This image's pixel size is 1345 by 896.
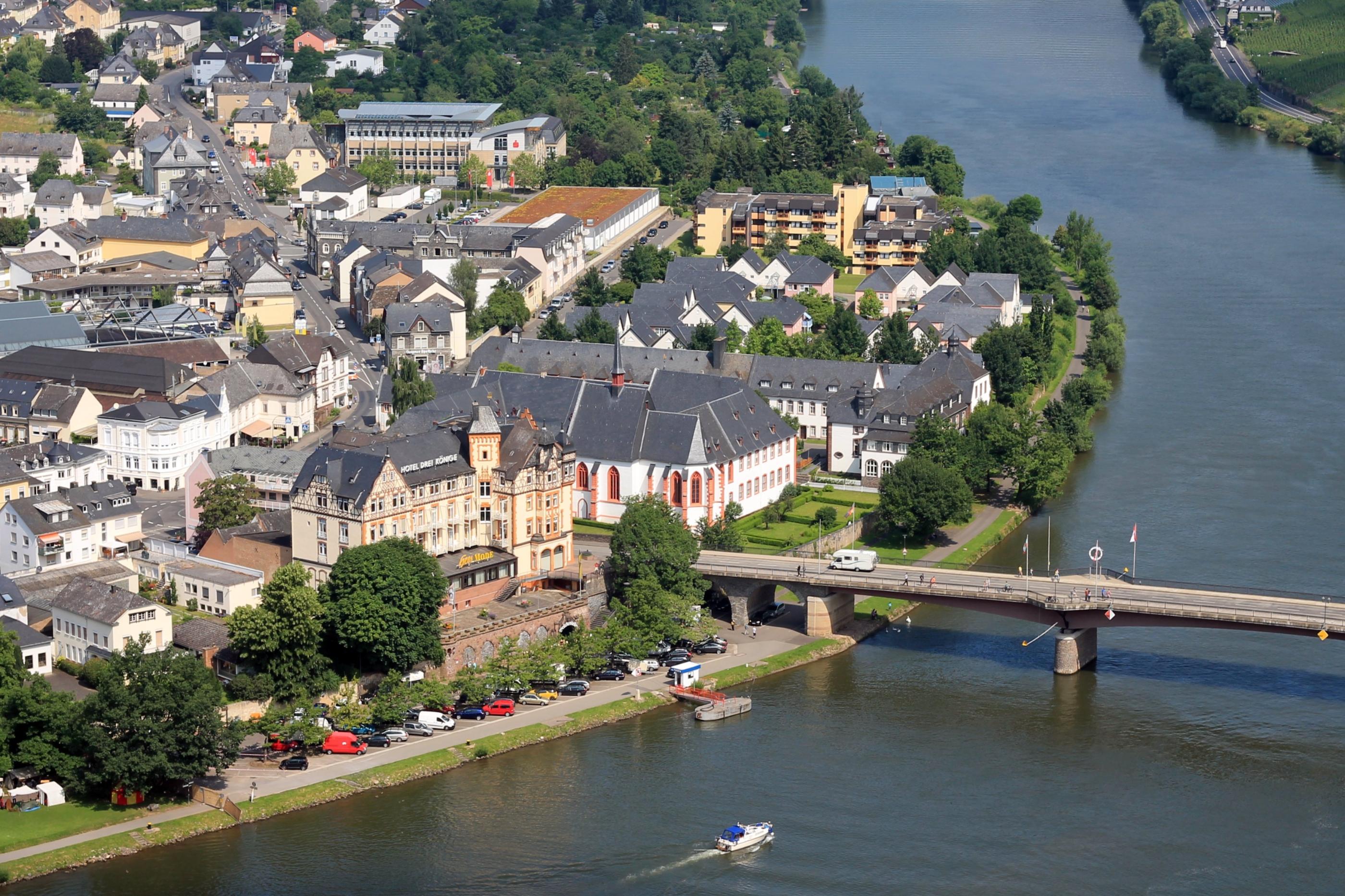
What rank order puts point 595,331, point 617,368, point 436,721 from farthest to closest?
point 595,331, point 617,368, point 436,721

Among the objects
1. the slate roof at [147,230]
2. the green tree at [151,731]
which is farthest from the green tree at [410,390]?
the slate roof at [147,230]

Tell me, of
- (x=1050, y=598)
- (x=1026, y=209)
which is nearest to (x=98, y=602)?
(x=1050, y=598)

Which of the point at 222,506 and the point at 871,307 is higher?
the point at 871,307

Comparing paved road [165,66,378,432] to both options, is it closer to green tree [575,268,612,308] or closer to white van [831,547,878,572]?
green tree [575,268,612,308]

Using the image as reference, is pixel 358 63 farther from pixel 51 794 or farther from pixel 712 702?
pixel 51 794

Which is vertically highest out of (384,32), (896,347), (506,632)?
(384,32)

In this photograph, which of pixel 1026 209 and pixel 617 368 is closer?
pixel 617 368
